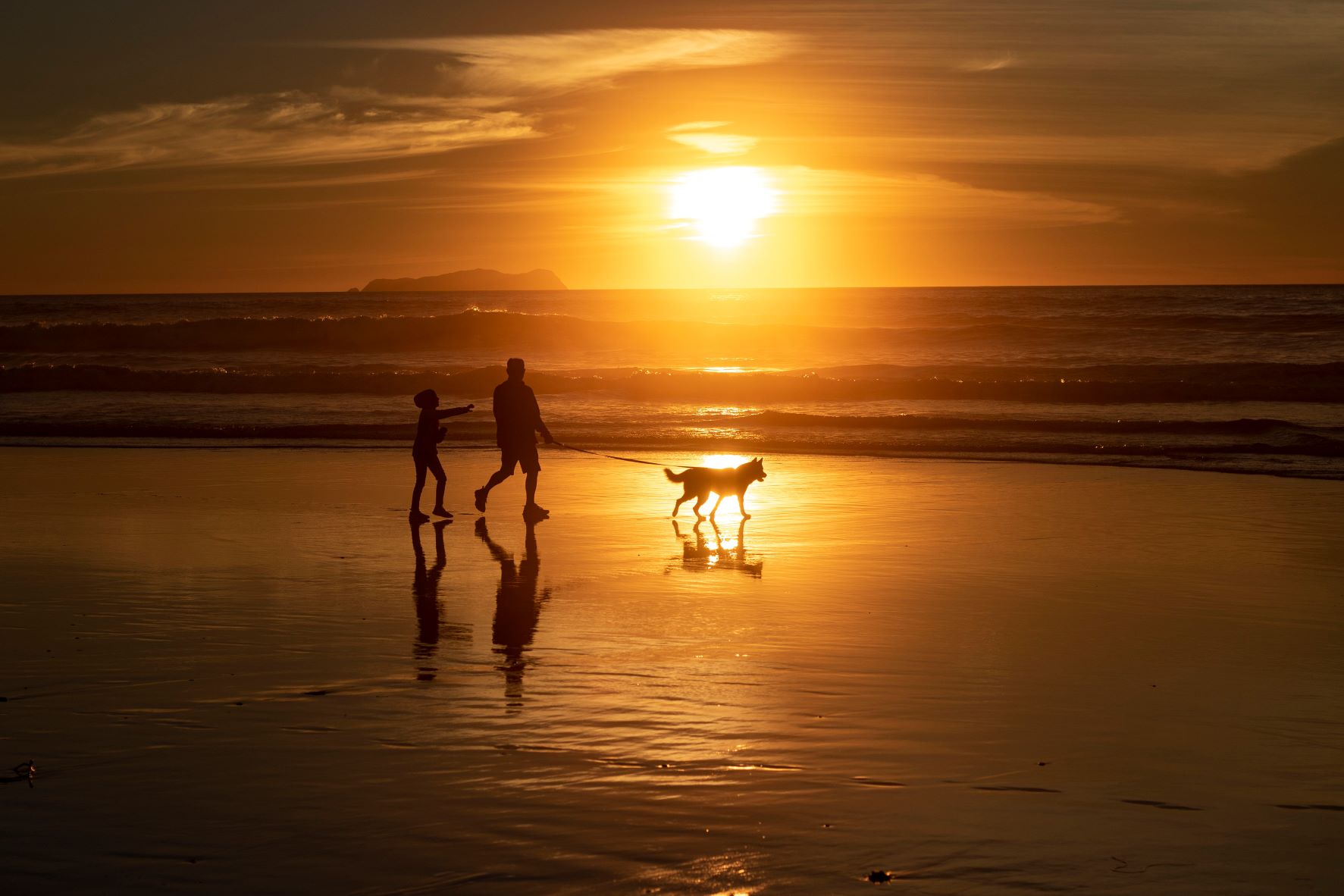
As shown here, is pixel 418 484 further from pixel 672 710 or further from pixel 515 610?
pixel 672 710

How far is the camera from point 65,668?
6332 mm

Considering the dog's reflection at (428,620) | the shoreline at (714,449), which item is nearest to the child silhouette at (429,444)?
the dog's reflection at (428,620)

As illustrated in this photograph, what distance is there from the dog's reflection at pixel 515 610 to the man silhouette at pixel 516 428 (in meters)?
1.69

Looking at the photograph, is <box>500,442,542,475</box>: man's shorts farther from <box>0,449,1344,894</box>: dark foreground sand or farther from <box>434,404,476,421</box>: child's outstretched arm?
<box>0,449,1344,894</box>: dark foreground sand

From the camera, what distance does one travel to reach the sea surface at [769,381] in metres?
21.7

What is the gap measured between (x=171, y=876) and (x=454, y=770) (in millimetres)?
1198

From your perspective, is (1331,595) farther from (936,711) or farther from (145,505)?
(145,505)

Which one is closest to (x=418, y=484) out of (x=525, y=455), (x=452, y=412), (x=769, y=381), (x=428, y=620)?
(x=452, y=412)

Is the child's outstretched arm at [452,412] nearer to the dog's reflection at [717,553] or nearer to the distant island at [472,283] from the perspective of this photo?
the dog's reflection at [717,553]

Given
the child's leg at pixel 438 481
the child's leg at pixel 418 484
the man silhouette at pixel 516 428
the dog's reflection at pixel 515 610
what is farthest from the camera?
the man silhouette at pixel 516 428

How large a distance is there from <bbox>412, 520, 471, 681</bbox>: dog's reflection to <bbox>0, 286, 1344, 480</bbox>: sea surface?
1072 centimetres

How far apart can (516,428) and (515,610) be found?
207 inches

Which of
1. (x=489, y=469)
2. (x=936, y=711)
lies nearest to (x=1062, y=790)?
(x=936, y=711)

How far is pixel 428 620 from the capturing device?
25.2 feet
